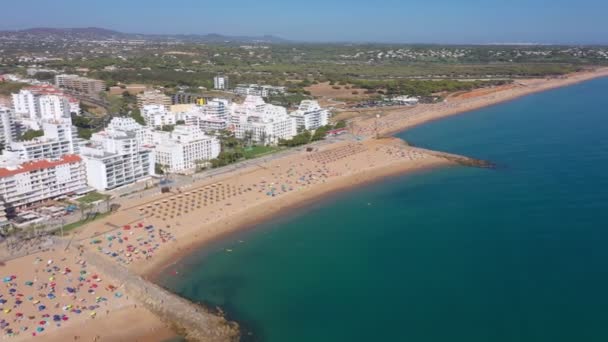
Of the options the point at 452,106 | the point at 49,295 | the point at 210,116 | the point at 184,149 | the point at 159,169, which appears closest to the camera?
the point at 49,295

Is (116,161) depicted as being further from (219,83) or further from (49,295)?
(219,83)

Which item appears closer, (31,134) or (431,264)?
(431,264)

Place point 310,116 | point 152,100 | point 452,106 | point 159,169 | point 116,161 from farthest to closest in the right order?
point 452,106
point 152,100
point 310,116
point 159,169
point 116,161

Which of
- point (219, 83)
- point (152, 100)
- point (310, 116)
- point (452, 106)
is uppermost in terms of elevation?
point (219, 83)

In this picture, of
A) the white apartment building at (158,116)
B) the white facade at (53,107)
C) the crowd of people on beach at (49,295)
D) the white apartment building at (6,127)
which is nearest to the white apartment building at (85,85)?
the white facade at (53,107)

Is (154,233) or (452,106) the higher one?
(452,106)

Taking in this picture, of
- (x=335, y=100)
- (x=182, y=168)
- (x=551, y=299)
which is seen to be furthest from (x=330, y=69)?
(x=551, y=299)

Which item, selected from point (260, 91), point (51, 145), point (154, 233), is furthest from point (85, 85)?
point (154, 233)

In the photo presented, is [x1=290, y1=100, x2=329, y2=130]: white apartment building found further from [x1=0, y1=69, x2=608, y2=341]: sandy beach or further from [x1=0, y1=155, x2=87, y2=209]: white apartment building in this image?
[x1=0, y1=155, x2=87, y2=209]: white apartment building
